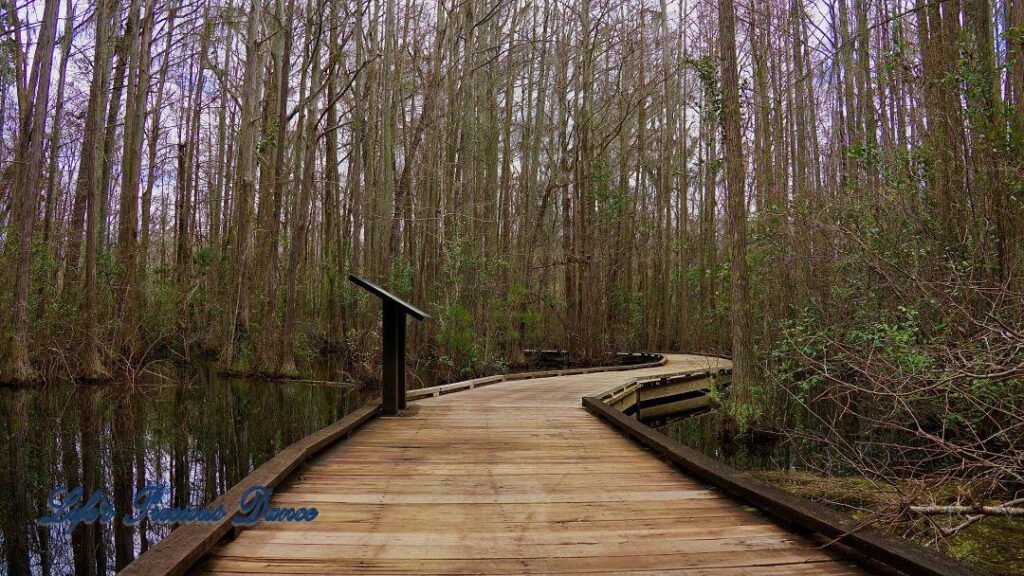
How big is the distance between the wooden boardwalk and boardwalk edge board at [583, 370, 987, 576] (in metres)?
0.08

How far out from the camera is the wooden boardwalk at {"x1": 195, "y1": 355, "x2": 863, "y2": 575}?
2.72m

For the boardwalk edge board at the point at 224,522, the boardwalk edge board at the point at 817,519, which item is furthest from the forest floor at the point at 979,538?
the boardwalk edge board at the point at 224,522

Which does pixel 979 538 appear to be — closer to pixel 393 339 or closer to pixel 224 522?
pixel 393 339

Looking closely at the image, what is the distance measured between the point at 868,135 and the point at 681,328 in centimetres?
1393

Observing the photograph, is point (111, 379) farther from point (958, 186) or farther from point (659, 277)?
point (659, 277)

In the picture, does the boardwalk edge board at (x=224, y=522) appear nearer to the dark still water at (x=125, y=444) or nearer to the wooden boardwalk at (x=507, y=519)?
the wooden boardwalk at (x=507, y=519)

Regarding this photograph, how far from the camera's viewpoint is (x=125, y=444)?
24.5ft

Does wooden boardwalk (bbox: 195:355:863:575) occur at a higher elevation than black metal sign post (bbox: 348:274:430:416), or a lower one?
lower

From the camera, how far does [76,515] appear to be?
5289mm

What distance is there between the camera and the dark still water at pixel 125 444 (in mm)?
4645

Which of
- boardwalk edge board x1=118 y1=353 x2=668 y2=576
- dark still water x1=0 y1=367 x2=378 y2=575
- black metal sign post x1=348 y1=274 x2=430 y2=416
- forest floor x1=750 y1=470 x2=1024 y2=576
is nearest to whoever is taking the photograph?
boardwalk edge board x1=118 y1=353 x2=668 y2=576

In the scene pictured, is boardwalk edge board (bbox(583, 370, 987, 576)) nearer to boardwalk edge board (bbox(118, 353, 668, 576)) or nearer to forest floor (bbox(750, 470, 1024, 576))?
forest floor (bbox(750, 470, 1024, 576))

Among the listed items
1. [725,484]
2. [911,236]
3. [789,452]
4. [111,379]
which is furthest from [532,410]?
[111,379]

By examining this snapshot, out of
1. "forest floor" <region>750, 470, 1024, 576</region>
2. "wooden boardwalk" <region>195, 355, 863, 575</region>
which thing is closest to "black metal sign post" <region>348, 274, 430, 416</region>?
"wooden boardwalk" <region>195, 355, 863, 575</region>
